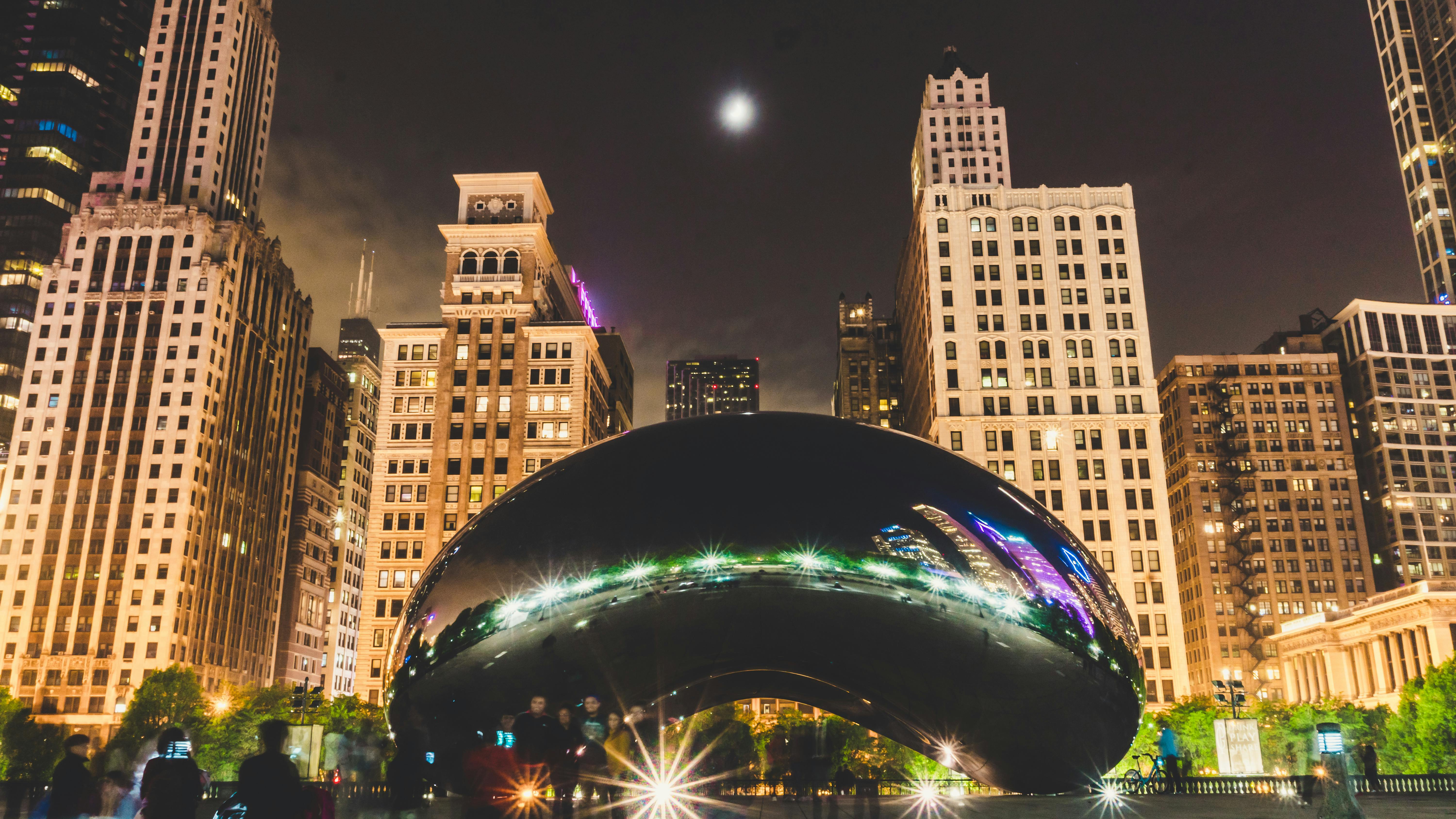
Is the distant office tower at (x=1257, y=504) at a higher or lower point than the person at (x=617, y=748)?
higher

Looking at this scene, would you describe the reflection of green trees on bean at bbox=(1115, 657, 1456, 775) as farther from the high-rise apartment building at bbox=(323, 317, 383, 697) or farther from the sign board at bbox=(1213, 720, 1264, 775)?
the high-rise apartment building at bbox=(323, 317, 383, 697)

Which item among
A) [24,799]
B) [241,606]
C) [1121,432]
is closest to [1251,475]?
[1121,432]

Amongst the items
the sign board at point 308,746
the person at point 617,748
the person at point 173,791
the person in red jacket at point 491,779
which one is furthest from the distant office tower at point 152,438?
the person at point 617,748

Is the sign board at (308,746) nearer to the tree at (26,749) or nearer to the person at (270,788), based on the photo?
the person at (270,788)

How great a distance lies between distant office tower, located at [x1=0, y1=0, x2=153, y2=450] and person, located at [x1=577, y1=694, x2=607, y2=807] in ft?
500

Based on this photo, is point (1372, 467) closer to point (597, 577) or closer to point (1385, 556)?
point (1385, 556)

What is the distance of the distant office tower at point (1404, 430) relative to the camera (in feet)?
446

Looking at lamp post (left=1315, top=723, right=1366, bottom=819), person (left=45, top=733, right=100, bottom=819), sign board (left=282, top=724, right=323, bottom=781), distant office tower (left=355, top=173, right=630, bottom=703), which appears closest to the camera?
person (left=45, top=733, right=100, bottom=819)

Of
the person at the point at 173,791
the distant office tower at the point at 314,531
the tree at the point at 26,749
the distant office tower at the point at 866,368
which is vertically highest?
the distant office tower at the point at 866,368

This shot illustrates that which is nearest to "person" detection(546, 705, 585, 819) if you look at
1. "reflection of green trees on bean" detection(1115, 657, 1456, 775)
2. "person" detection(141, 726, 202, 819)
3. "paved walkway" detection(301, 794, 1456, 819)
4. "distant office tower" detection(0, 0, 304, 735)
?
"paved walkway" detection(301, 794, 1456, 819)

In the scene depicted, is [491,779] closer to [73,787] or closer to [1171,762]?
[73,787]

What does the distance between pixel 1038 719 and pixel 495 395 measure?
102553 mm

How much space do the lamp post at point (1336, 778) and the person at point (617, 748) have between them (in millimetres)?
11153

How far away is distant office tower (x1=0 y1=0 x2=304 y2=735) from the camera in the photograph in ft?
343
